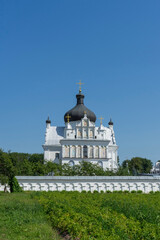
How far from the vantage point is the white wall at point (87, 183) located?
25578mm

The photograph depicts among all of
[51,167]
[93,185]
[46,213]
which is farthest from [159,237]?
[51,167]

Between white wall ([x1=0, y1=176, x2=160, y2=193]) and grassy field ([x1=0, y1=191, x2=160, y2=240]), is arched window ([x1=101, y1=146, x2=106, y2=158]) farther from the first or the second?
grassy field ([x1=0, y1=191, x2=160, y2=240])

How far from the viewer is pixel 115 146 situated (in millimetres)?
54938

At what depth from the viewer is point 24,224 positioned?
34.5ft

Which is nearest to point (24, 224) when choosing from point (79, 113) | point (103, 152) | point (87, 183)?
point (87, 183)

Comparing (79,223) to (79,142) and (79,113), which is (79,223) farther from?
(79,113)

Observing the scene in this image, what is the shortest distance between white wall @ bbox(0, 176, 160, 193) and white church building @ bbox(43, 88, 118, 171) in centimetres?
1763

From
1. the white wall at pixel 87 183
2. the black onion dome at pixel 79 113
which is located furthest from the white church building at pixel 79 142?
the white wall at pixel 87 183

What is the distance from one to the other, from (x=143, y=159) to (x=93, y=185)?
70113 mm

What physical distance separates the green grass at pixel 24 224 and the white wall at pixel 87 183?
11.5 meters

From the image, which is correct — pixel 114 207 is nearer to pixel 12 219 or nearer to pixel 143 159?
pixel 12 219

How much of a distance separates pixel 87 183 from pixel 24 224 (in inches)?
637

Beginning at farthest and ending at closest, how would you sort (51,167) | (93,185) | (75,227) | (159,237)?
(51,167) → (93,185) → (75,227) → (159,237)

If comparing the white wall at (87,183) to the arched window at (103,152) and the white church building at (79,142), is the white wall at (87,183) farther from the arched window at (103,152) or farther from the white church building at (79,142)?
the arched window at (103,152)
